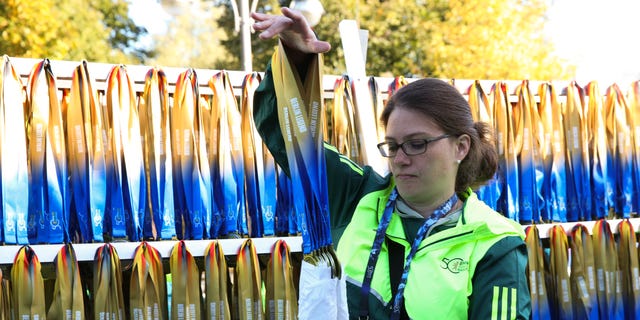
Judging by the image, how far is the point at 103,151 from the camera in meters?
3.37

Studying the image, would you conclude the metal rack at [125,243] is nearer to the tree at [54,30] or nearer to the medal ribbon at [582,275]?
the medal ribbon at [582,275]

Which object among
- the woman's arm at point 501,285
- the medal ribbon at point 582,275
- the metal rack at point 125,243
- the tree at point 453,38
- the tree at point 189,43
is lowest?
the medal ribbon at point 582,275

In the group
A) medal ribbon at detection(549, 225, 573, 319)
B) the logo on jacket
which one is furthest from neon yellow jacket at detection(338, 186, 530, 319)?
medal ribbon at detection(549, 225, 573, 319)

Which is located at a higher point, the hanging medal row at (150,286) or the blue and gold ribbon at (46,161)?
the blue and gold ribbon at (46,161)

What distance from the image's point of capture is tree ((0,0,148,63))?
12.1 meters

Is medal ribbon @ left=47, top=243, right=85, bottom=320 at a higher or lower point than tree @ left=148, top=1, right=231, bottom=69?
lower

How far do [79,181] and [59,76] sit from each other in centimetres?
47

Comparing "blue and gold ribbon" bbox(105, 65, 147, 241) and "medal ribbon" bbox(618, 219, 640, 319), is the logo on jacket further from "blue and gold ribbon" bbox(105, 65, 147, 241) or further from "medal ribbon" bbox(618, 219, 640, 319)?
"medal ribbon" bbox(618, 219, 640, 319)

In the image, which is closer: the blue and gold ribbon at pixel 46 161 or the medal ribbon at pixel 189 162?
the blue and gold ribbon at pixel 46 161

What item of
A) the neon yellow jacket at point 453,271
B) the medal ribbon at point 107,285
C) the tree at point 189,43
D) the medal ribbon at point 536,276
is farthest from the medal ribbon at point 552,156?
the tree at point 189,43

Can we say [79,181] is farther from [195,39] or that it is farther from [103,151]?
[195,39]

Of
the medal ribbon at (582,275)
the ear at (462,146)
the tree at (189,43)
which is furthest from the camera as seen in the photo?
the tree at (189,43)

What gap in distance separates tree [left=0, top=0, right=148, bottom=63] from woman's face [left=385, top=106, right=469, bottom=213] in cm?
1100

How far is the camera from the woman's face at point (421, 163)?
2.28 m
